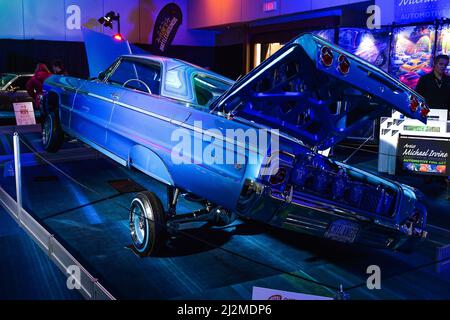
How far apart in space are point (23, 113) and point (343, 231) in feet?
19.6

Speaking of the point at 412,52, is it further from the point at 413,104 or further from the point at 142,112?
the point at 142,112

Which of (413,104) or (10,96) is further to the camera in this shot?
(10,96)

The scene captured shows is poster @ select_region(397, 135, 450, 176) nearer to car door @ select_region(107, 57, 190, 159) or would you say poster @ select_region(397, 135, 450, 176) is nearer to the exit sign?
car door @ select_region(107, 57, 190, 159)

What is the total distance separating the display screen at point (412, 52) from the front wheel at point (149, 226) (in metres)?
7.59

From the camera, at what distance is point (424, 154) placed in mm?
7309

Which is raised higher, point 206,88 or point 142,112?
point 206,88

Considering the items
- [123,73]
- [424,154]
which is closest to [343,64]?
[123,73]

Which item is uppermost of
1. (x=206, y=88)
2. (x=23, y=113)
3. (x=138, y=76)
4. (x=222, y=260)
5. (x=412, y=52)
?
(x=412, y=52)

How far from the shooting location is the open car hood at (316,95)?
123 inches

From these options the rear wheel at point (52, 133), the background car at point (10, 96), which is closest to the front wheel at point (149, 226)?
the rear wheel at point (52, 133)

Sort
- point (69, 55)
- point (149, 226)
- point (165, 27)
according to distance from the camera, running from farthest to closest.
A: point (165, 27)
point (69, 55)
point (149, 226)
